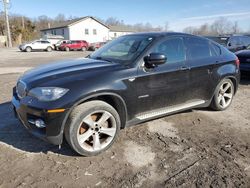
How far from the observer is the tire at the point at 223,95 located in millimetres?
5266

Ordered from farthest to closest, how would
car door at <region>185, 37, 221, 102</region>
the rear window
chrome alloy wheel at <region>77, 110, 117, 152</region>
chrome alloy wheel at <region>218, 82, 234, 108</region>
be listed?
the rear window < chrome alloy wheel at <region>218, 82, 234, 108</region> < car door at <region>185, 37, 221, 102</region> < chrome alloy wheel at <region>77, 110, 117, 152</region>

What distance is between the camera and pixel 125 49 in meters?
4.45

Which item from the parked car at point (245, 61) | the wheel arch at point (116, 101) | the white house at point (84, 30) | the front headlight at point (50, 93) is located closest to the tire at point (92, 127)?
the wheel arch at point (116, 101)

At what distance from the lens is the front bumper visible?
10.7 ft

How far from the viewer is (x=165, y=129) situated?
15.1ft

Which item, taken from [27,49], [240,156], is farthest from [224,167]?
[27,49]

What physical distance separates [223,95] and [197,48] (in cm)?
136

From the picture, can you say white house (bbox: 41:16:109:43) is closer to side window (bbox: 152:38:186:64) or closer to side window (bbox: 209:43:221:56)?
side window (bbox: 209:43:221:56)

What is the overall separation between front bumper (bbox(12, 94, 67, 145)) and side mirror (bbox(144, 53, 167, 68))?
1.50 metres

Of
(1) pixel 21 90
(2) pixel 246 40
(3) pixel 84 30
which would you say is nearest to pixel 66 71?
(1) pixel 21 90

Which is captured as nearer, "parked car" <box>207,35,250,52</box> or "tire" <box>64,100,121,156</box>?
"tire" <box>64,100,121,156</box>

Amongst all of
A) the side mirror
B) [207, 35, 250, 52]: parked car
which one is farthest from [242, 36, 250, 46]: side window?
the side mirror

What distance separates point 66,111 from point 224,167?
2.20 m

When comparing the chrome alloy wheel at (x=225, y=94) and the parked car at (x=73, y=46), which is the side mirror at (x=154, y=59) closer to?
the chrome alloy wheel at (x=225, y=94)
